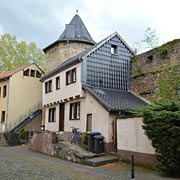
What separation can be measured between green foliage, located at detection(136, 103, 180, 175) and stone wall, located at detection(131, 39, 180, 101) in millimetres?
8173

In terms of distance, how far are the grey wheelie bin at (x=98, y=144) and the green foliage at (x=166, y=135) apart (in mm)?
5309

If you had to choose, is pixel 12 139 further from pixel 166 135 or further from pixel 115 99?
pixel 166 135

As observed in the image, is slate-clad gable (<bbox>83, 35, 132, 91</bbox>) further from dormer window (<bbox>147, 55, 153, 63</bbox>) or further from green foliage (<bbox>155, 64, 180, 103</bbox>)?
green foliage (<bbox>155, 64, 180, 103</bbox>)

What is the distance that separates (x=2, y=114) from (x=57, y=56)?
30.8ft

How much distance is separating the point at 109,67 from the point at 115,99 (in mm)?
3876

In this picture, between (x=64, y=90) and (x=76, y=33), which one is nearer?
(x=64, y=90)

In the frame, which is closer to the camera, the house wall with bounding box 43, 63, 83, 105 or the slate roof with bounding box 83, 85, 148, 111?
the slate roof with bounding box 83, 85, 148, 111

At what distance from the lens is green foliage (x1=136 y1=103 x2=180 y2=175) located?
9.80 m

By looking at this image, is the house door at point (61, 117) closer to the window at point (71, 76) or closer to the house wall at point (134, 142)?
the window at point (71, 76)

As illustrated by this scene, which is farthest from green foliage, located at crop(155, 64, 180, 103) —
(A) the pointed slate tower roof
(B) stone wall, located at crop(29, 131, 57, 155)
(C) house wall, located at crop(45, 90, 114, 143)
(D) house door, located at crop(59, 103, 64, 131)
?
(A) the pointed slate tower roof

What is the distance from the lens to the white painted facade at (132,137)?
12367mm

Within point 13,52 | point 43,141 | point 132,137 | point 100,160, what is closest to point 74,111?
point 43,141

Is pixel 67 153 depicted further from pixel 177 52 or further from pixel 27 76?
pixel 27 76

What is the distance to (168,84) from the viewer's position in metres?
17.5
